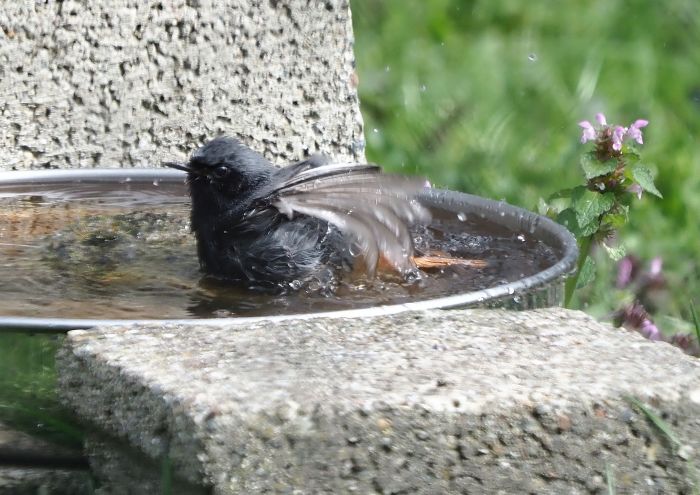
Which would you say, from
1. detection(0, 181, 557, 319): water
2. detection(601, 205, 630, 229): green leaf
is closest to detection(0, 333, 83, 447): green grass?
detection(0, 181, 557, 319): water

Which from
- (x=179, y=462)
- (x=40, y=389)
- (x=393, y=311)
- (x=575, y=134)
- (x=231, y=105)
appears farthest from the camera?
(x=575, y=134)

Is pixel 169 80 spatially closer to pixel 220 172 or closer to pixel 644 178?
pixel 220 172

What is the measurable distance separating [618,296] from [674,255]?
0.88 m

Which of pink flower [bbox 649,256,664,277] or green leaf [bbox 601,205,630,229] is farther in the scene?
pink flower [bbox 649,256,664,277]

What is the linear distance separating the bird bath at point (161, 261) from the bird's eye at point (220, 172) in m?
0.27

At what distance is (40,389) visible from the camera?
2.66 m

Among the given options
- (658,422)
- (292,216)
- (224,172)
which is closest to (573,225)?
(292,216)

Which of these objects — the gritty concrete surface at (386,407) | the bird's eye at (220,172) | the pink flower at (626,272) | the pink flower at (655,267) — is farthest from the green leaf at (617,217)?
A: the gritty concrete surface at (386,407)

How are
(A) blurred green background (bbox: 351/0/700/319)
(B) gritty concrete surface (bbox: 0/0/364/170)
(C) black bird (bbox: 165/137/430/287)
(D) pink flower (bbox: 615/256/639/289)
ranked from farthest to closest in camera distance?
(A) blurred green background (bbox: 351/0/700/319), (D) pink flower (bbox: 615/256/639/289), (B) gritty concrete surface (bbox: 0/0/364/170), (C) black bird (bbox: 165/137/430/287)

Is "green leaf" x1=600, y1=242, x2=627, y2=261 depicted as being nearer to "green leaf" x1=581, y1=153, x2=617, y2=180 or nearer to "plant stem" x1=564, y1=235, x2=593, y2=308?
"plant stem" x1=564, y1=235, x2=593, y2=308

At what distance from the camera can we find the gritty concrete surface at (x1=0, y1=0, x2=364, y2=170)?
446 centimetres

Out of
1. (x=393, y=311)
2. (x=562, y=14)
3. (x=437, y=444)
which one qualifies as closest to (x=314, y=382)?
(x=437, y=444)

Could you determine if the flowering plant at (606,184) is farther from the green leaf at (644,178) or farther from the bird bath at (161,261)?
the bird bath at (161,261)

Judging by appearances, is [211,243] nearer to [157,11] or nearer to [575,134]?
[157,11]
